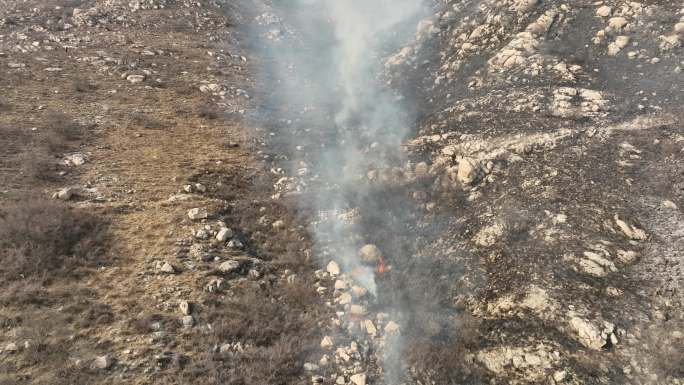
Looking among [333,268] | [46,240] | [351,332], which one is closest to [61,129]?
[46,240]

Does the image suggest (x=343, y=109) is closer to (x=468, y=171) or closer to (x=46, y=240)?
(x=468, y=171)

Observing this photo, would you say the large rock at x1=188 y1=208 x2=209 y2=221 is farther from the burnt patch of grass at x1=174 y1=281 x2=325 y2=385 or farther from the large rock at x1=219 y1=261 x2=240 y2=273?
the burnt patch of grass at x1=174 y1=281 x2=325 y2=385

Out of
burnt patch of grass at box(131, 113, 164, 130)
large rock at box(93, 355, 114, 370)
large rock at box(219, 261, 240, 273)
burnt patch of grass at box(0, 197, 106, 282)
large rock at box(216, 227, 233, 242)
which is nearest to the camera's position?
large rock at box(93, 355, 114, 370)

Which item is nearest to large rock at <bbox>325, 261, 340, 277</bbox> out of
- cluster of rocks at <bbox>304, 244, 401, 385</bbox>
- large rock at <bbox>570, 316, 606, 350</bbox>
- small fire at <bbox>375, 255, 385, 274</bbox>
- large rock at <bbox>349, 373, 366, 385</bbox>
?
cluster of rocks at <bbox>304, 244, 401, 385</bbox>

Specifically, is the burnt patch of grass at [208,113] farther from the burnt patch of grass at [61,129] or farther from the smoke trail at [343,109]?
the burnt patch of grass at [61,129]

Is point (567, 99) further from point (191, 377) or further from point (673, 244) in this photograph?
point (191, 377)
